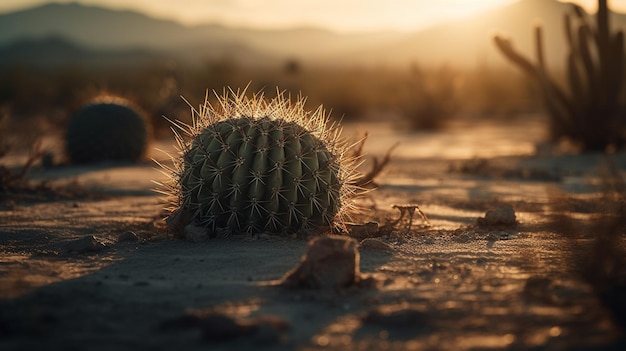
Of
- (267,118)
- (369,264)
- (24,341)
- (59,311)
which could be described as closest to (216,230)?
(267,118)

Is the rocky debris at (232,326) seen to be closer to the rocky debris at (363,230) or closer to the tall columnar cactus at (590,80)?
the rocky debris at (363,230)

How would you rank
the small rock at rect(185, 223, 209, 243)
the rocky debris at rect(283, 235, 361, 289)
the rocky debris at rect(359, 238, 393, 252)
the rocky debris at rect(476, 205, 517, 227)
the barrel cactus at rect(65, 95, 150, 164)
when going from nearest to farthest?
the rocky debris at rect(283, 235, 361, 289) < the rocky debris at rect(359, 238, 393, 252) < the small rock at rect(185, 223, 209, 243) < the rocky debris at rect(476, 205, 517, 227) < the barrel cactus at rect(65, 95, 150, 164)

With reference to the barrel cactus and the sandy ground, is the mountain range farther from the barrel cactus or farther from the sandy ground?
the sandy ground

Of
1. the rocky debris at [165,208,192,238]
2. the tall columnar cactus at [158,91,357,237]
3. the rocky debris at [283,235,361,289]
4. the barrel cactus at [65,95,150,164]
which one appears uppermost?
the barrel cactus at [65,95,150,164]

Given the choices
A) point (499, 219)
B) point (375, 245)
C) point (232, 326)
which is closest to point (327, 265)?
point (232, 326)

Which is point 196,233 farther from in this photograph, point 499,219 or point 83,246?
point 499,219

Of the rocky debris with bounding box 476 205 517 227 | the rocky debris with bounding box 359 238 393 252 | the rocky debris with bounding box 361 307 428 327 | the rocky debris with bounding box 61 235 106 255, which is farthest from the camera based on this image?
the rocky debris with bounding box 476 205 517 227

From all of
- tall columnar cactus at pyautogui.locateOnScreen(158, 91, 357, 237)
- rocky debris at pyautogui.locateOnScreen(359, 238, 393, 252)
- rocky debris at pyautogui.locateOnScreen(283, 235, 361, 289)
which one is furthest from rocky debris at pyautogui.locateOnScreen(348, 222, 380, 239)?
rocky debris at pyautogui.locateOnScreen(283, 235, 361, 289)
